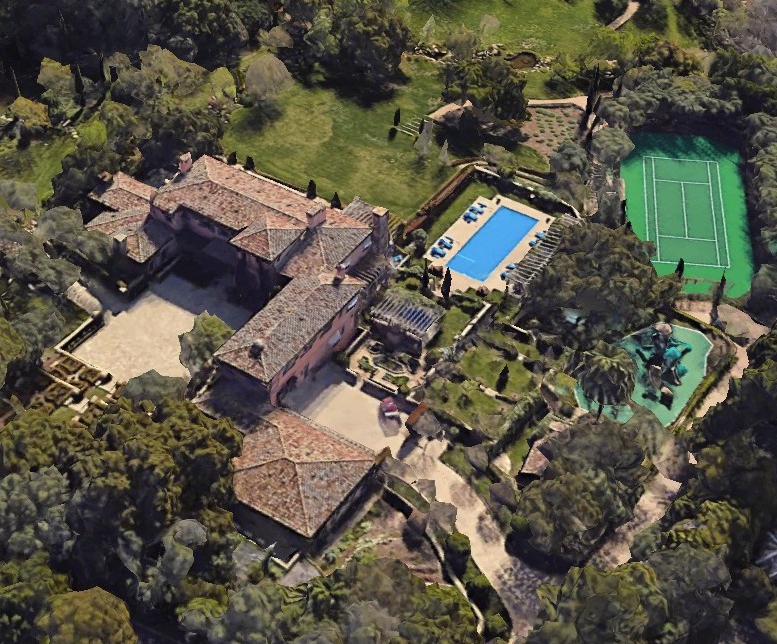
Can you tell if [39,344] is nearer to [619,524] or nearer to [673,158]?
[619,524]

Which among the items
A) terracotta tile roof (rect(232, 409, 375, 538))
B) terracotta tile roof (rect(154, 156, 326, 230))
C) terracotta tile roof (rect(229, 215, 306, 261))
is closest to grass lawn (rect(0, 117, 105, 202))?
terracotta tile roof (rect(154, 156, 326, 230))

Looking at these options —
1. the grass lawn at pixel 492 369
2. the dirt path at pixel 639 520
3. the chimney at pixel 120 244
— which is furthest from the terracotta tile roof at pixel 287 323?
the dirt path at pixel 639 520

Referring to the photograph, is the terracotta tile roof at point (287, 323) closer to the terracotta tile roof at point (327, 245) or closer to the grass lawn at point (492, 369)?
the terracotta tile roof at point (327, 245)

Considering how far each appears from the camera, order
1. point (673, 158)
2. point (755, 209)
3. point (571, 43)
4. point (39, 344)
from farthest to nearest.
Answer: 1. point (571, 43)
2. point (673, 158)
3. point (755, 209)
4. point (39, 344)

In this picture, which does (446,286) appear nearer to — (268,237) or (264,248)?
(268,237)

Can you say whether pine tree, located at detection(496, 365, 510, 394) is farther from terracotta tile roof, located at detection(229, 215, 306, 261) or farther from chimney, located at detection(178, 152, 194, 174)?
chimney, located at detection(178, 152, 194, 174)

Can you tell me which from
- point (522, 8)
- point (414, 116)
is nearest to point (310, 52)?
point (414, 116)
